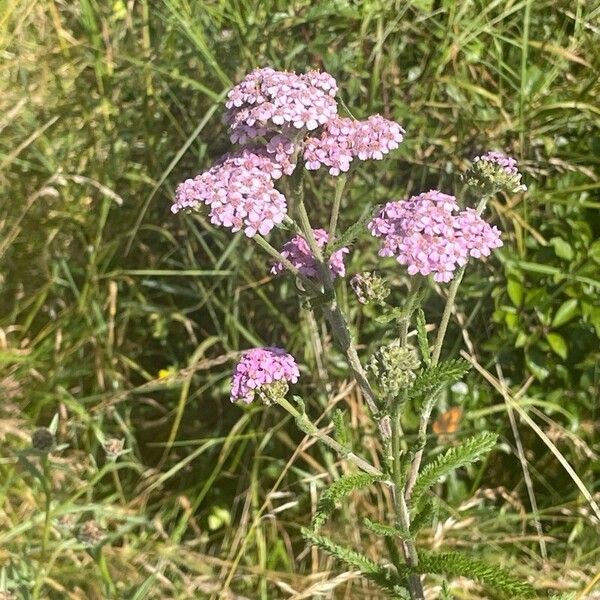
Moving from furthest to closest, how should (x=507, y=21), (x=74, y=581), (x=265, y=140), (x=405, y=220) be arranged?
(x=507, y=21)
(x=74, y=581)
(x=265, y=140)
(x=405, y=220)

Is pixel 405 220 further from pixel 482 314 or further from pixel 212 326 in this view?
pixel 212 326

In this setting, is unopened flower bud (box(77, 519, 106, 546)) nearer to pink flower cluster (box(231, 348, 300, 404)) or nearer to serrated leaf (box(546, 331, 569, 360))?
pink flower cluster (box(231, 348, 300, 404))

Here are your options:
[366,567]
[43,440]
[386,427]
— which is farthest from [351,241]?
[43,440]

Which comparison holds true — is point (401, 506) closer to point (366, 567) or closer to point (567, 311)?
point (366, 567)

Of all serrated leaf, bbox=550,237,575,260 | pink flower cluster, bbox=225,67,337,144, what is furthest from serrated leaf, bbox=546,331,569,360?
pink flower cluster, bbox=225,67,337,144

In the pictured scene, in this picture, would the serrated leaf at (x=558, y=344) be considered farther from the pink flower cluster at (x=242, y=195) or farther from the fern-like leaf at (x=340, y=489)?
the pink flower cluster at (x=242, y=195)

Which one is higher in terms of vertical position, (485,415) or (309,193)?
(309,193)

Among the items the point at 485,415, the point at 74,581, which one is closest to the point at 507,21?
the point at 485,415

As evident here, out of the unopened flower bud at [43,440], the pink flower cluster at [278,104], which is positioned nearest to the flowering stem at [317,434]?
the pink flower cluster at [278,104]
